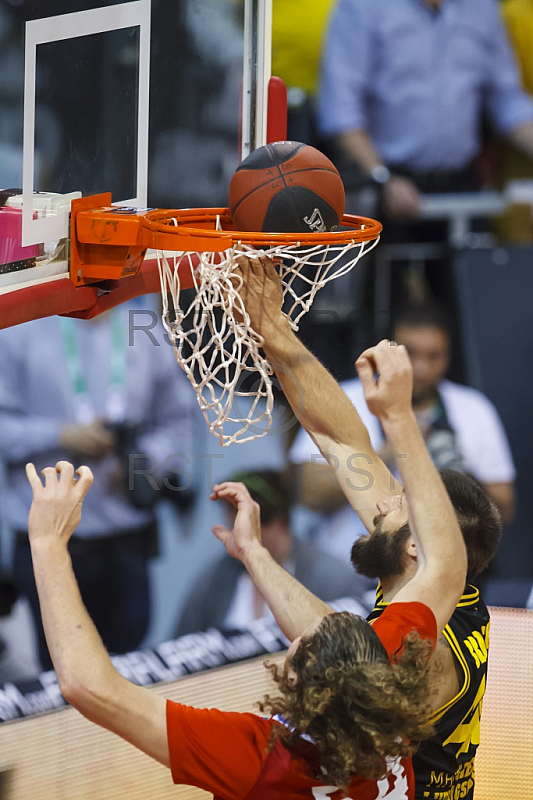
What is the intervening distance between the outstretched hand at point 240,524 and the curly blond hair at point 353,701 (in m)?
0.59

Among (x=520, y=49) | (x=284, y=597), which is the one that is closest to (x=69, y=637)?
(x=284, y=597)

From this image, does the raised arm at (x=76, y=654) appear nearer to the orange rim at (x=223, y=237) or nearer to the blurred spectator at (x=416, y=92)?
the orange rim at (x=223, y=237)

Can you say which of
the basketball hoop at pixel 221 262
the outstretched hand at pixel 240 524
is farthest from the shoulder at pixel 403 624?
the basketball hoop at pixel 221 262

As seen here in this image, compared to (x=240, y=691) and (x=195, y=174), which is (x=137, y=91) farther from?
(x=240, y=691)

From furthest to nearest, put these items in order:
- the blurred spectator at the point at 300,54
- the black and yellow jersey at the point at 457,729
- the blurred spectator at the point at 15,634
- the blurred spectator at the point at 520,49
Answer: the blurred spectator at the point at 520,49 < the blurred spectator at the point at 300,54 < the blurred spectator at the point at 15,634 < the black and yellow jersey at the point at 457,729

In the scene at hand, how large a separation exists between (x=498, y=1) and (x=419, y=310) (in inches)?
67.6

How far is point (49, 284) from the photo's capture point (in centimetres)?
211

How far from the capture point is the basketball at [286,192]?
2172 mm

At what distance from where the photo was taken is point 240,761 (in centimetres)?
160

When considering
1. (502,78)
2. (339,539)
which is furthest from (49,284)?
(502,78)

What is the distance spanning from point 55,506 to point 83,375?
88.7 inches

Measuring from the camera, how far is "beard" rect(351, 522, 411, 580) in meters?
2.10

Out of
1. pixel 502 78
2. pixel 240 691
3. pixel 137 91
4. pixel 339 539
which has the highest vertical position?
pixel 502 78

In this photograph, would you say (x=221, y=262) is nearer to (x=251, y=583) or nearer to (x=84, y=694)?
(x=84, y=694)
